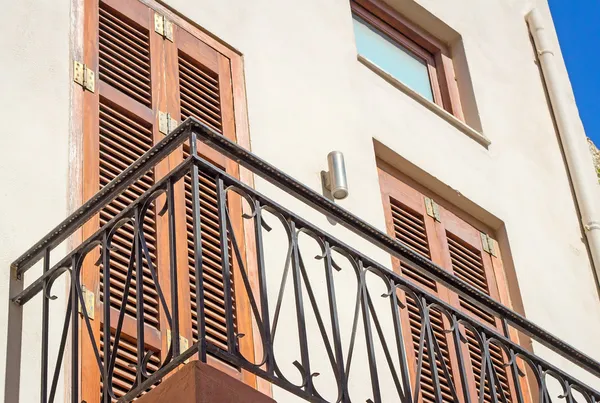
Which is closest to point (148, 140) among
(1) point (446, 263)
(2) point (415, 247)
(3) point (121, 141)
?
(3) point (121, 141)

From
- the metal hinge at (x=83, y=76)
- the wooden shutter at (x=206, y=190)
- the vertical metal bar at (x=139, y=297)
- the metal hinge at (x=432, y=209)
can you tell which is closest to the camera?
the vertical metal bar at (x=139, y=297)

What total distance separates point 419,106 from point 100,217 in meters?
3.85

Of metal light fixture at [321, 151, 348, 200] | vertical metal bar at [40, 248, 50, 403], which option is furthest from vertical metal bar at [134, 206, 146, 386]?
metal light fixture at [321, 151, 348, 200]

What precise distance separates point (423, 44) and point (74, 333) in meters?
5.89

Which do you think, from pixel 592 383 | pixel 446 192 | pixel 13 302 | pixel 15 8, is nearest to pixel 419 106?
pixel 446 192

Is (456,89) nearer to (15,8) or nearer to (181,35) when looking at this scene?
(181,35)

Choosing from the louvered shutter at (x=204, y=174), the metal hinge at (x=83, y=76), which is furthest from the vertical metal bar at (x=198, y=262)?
the metal hinge at (x=83, y=76)

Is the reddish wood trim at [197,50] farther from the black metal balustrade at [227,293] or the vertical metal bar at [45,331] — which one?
the vertical metal bar at [45,331]

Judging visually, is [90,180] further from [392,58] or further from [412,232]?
[392,58]

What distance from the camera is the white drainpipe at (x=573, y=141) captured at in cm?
1055

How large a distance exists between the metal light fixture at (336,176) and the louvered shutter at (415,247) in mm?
661

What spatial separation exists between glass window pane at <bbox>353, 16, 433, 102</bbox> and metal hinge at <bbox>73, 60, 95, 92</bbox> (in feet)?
10.7

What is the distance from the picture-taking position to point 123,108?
7.26 m

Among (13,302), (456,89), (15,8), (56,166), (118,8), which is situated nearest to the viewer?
(13,302)
